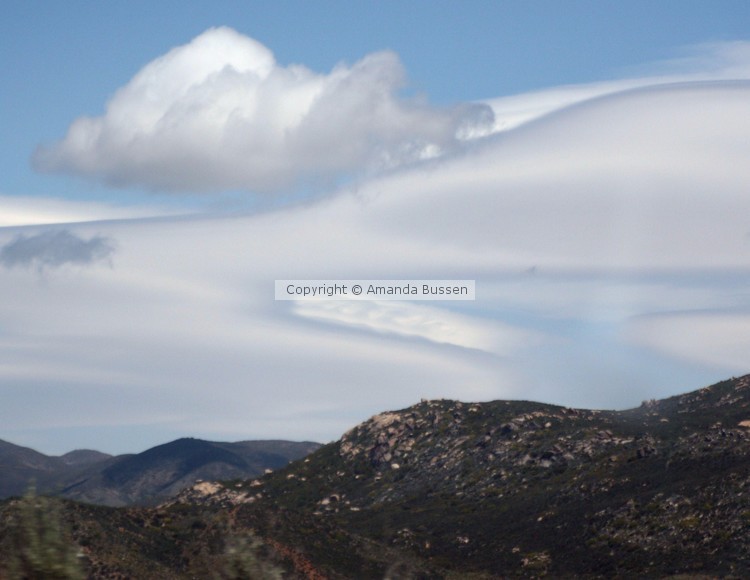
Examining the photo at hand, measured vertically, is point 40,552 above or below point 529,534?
above

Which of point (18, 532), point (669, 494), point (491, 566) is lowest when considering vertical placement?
point (491, 566)

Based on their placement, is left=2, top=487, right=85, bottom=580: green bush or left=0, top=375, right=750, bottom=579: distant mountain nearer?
left=2, top=487, right=85, bottom=580: green bush

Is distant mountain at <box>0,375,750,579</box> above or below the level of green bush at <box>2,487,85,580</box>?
below

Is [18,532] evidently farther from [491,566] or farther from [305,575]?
[491,566]

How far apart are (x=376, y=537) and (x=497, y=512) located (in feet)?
87.5

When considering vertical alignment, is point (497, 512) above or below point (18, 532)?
below

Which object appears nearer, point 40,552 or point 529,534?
point 40,552

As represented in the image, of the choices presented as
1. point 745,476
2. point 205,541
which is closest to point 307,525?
point 205,541

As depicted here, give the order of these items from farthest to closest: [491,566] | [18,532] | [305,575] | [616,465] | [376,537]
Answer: [616,465] < [376,537] < [491,566] < [305,575] < [18,532]

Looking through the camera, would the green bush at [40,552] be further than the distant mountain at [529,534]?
No

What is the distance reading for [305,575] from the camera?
431ft

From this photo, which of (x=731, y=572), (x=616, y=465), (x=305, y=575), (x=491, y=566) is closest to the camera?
(x=731, y=572)

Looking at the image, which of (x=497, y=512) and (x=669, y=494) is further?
(x=497, y=512)

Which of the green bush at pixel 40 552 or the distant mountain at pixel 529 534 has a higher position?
the green bush at pixel 40 552
